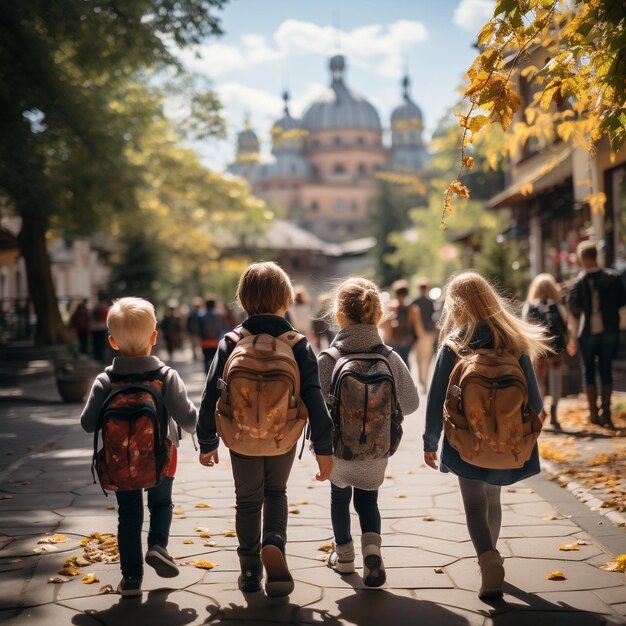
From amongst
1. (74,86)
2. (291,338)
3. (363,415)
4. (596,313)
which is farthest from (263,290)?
(74,86)

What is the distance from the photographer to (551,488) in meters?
7.18

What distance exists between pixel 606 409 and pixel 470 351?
6.22 meters

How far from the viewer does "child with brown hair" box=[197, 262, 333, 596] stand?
172 inches

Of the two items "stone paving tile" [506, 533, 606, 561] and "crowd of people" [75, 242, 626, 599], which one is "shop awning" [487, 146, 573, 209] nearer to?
"stone paving tile" [506, 533, 606, 561]

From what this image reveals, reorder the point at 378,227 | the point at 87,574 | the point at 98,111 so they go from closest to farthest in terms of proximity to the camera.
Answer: the point at 87,574 < the point at 98,111 < the point at 378,227

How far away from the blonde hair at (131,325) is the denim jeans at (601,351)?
6.60 metres

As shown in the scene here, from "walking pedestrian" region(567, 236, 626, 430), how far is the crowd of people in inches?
220

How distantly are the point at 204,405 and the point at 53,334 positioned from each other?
22135 millimetres

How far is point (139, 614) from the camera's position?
425cm

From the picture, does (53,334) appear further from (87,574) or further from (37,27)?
(87,574)


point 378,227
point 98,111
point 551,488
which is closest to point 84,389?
point 98,111

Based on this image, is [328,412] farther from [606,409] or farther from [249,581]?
[606,409]

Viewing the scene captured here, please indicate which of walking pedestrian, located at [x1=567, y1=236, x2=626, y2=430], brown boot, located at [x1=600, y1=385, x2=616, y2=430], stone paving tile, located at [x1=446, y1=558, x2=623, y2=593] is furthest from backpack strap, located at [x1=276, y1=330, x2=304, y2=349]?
brown boot, located at [x1=600, y1=385, x2=616, y2=430]

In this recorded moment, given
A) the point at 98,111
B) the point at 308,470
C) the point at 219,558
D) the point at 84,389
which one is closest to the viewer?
the point at 219,558
